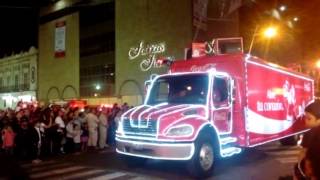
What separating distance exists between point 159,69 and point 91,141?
2484 centimetres

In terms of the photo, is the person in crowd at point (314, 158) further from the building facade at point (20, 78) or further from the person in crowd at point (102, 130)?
the building facade at point (20, 78)

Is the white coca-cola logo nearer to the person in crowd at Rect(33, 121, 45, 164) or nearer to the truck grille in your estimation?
the truck grille

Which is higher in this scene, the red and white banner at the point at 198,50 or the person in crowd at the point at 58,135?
the red and white banner at the point at 198,50

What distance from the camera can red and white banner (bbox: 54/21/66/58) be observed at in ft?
188

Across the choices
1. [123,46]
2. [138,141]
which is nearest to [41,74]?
[123,46]

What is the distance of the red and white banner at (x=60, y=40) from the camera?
188ft

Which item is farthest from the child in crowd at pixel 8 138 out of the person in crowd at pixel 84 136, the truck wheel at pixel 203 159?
the truck wheel at pixel 203 159

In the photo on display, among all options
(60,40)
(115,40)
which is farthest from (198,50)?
(60,40)

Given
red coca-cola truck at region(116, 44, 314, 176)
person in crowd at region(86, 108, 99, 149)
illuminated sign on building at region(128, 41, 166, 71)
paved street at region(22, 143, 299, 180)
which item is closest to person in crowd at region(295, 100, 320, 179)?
red coca-cola truck at region(116, 44, 314, 176)

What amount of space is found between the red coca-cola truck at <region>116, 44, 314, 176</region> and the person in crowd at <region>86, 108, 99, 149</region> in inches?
216

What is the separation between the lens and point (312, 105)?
538 centimetres

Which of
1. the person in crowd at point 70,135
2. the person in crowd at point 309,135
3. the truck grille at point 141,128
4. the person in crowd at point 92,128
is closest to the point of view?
the person in crowd at point 309,135

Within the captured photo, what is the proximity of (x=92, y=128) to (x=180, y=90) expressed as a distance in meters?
6.96

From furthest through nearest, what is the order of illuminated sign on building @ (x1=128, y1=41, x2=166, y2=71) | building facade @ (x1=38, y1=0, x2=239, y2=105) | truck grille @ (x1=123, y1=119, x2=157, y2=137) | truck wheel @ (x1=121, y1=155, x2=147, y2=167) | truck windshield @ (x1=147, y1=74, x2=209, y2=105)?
illuminated sign on building @ (x1=128, y1=41, x2=166, y2=71)
building facade @ (x1=38, y1=0, x2=239, y2=105)
truck wheel @ (x1=121, y1=155, x2=147, y2=167)
truck windshield @ (x1=147, y1=74, x2=209, y2=105)
truck grille @ (x1=123, y1=119, x2=157, y2=137)
